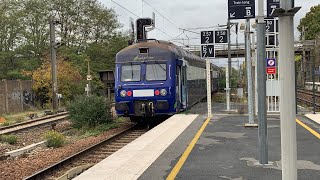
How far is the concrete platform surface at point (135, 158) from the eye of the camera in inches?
277

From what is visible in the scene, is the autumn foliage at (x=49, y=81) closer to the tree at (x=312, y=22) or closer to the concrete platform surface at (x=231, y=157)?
the concrete platform surface at (x=231, y=157)

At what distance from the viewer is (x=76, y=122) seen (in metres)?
18.8

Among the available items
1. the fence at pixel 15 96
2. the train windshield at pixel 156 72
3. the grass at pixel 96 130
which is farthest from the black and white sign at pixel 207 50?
the fence at pixel 15 96

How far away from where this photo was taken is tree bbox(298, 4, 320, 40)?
72.7 m

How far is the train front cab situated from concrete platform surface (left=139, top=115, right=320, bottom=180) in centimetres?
403

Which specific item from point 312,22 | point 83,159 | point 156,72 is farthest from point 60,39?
point 312,22

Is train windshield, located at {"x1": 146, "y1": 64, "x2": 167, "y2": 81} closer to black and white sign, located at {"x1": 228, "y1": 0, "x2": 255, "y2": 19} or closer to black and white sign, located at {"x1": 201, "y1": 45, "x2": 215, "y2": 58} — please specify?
black and white sign, located at {"x1": 201, "y1": 45, "x2": 215, "y2": 58}

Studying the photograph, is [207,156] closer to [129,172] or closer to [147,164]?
[147,164]

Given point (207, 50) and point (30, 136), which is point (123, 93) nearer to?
point (207, 50)

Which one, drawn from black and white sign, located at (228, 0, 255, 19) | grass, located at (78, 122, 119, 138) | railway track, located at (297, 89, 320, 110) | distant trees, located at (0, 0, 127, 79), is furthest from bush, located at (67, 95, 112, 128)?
distant trees, located at (0, 0, 127, 79)

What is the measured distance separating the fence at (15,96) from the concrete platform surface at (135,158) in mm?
A: 22132

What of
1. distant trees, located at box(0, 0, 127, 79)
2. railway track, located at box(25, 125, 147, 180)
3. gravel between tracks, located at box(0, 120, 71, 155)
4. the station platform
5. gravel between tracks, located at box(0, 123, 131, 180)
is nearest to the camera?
the station platform

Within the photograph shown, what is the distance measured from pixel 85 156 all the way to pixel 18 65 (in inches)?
1390

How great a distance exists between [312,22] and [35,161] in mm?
72142
